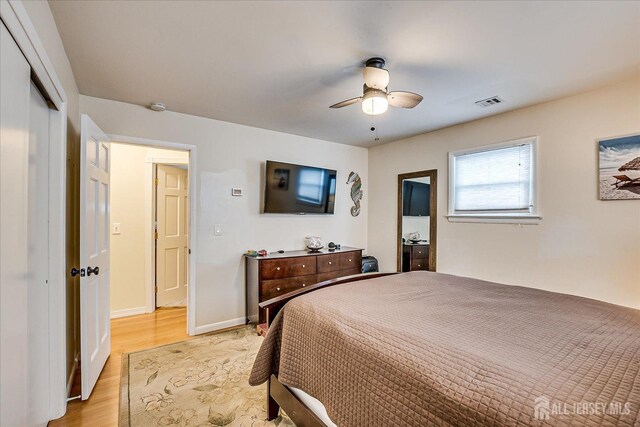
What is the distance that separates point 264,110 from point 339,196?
193 centimetres

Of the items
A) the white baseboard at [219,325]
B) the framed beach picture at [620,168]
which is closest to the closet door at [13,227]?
the white baseboard at [219,325]

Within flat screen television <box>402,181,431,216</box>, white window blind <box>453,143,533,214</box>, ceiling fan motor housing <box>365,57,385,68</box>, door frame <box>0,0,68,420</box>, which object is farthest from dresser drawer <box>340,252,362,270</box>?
door frame <box>0,0,68,420</box>

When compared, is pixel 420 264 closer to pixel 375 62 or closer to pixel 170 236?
pixel 375 62

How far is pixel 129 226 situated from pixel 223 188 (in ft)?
5.11

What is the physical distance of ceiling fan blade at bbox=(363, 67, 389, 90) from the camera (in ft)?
7.06

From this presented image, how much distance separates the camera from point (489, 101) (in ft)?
9.60

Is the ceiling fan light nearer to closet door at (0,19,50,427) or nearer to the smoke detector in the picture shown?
closet door at (0,19,50,427)

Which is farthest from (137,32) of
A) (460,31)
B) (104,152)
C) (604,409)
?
(604,409)

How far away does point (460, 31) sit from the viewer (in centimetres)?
183

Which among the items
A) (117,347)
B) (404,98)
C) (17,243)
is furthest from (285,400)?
(117,347)

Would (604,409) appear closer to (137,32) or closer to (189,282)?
(137,32)

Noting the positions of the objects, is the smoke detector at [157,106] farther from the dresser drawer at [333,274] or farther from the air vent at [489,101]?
the air vent at [489,101]

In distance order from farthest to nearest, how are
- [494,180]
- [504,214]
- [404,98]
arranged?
[494,180]
[504,214]
[404,98]

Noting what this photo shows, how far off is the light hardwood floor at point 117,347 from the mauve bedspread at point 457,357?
125 centimetres
